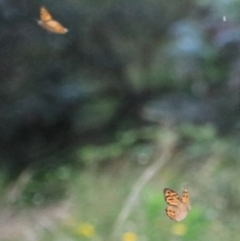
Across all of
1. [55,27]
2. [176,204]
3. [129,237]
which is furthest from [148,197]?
[55,27]

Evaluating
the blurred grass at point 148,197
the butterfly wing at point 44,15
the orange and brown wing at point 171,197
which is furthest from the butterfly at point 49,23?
the orange and brown wing at point 171,197

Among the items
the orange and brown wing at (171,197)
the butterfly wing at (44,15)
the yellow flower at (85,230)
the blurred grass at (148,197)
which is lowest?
the orange and brown wing at (171,197)

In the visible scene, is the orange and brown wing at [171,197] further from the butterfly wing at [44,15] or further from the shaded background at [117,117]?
the butterfly wing at [44,15]

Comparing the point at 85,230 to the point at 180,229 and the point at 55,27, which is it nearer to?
the point at 180,229

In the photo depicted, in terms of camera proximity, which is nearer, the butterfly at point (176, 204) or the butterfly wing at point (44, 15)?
the butterfly at point (176, 204)

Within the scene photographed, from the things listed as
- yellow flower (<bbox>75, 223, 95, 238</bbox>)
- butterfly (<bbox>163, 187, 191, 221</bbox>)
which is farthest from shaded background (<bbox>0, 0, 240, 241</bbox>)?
butterfly (<bbox>163, 187, 191, 221</bbox>)

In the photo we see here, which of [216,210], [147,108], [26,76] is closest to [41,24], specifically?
[26,76]

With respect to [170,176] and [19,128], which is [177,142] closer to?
[170,176]
